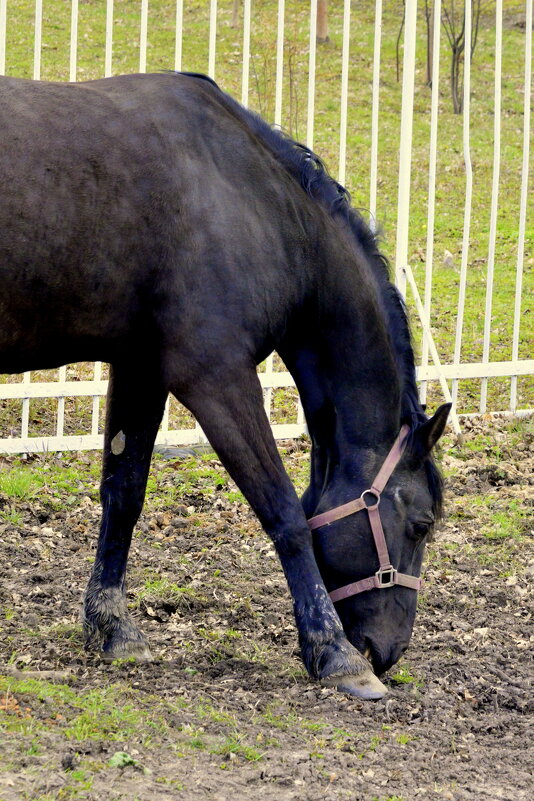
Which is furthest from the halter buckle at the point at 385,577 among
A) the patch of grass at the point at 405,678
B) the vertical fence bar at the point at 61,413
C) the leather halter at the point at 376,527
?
the vertical fence bar at the point at 61,413

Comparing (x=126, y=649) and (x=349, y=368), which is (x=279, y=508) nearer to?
(x=349, y=368)

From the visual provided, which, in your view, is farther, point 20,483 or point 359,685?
point 20,483

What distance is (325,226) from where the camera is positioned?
367 cm

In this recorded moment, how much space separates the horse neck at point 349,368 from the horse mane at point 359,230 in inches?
1.6

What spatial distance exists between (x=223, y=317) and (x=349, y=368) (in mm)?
581

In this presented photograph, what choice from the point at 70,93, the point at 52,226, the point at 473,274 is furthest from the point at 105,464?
the point at 473,274

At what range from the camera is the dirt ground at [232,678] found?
2.80m

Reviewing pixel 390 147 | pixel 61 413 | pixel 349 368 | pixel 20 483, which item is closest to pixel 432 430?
pixel 349 368

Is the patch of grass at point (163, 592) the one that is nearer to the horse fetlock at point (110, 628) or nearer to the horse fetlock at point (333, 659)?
the horse fetlock at point (110, 628)

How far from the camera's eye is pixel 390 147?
17.2 metres

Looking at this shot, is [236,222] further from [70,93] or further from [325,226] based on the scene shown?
[70,93]

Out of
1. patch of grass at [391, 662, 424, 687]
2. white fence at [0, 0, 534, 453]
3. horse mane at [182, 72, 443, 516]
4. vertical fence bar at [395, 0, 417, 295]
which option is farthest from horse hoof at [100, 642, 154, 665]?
vertical fence bar at [395, 0, 417, 295]

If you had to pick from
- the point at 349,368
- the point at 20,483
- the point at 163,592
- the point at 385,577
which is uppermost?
the point at 349,368

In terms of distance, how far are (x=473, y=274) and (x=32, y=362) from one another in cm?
887
